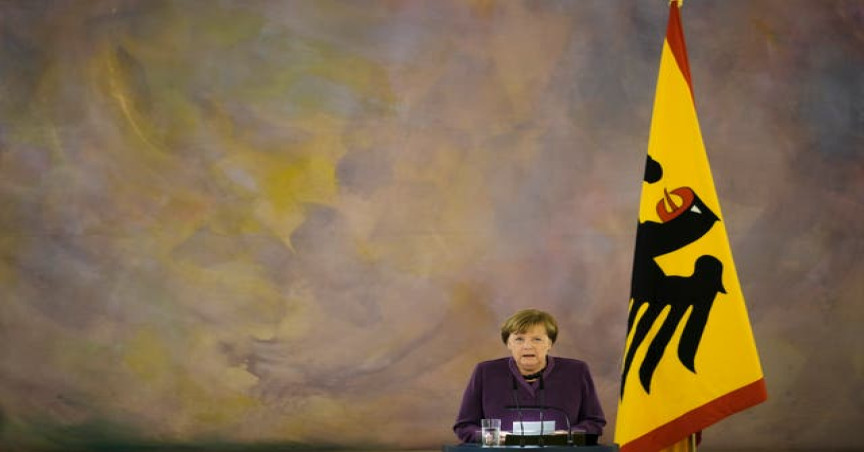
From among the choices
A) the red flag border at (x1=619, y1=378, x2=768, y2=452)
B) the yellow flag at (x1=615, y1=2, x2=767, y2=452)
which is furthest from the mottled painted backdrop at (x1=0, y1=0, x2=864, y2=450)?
the red flag border at (x1=619, y1=378, x2=768, y2=452)

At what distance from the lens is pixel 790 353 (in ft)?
25.9

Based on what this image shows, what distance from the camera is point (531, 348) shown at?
552 centimetres

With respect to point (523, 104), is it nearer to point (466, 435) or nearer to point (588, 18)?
point (588, 18)

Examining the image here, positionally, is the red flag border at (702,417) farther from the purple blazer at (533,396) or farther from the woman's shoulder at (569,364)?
the woman's shoulder at (569,364)

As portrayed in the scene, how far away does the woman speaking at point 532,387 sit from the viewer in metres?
5.46

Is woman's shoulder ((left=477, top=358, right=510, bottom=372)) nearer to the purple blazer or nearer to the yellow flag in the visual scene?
the purple blazer

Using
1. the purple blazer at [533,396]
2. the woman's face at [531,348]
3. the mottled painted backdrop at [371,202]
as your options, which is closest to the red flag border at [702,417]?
the purple blazer at [533,396]

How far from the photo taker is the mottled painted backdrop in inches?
309

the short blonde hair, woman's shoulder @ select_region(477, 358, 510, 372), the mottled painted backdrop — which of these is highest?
the mottled painted backdrop

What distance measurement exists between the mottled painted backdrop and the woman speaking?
2.32 m

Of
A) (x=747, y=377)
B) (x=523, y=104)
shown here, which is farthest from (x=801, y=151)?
(x=747, y=377)

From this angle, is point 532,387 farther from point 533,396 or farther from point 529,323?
point 529,323

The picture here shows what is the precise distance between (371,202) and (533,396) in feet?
9.08

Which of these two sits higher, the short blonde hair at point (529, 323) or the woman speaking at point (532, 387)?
the short blonde hair at point (529, 323)
